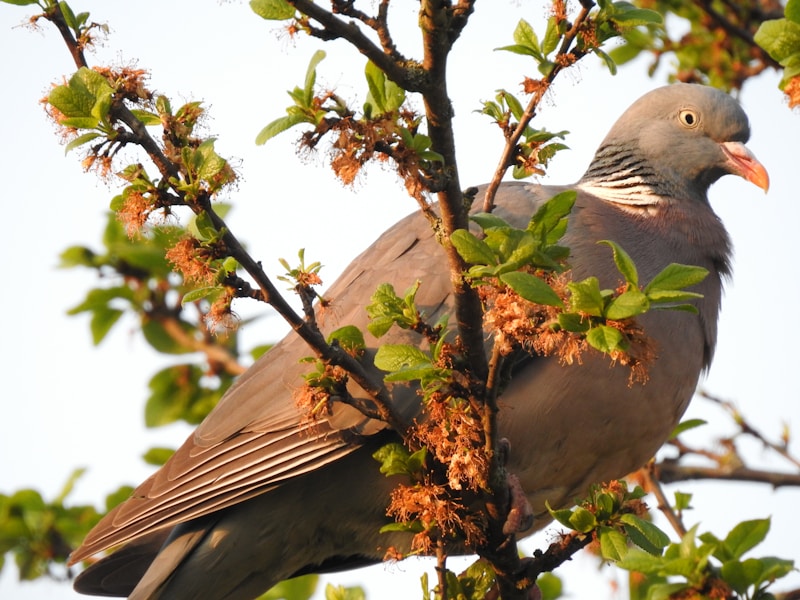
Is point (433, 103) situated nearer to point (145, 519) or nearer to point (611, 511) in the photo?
point (611, 511)

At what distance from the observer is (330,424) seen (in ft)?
11.9

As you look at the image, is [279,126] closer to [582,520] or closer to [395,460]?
[395,460]

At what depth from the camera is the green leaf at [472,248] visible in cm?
238

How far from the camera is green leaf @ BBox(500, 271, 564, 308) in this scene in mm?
2236

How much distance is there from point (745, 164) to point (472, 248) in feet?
8.84

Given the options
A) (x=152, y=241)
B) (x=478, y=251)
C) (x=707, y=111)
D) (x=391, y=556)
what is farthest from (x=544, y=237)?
(x=152, y=241)

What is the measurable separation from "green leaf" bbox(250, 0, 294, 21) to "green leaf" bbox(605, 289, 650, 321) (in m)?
1.01

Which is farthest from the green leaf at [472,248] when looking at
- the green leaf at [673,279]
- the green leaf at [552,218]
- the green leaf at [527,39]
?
the green leaf at [527,39]

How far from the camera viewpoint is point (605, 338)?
2.22m

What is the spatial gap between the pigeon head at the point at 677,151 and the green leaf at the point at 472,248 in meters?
2.29

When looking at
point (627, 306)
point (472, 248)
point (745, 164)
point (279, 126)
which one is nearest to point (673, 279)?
point (627, 306)

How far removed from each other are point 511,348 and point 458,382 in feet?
1.08

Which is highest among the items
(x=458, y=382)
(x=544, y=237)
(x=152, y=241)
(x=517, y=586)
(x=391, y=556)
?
(x=152, y=241)

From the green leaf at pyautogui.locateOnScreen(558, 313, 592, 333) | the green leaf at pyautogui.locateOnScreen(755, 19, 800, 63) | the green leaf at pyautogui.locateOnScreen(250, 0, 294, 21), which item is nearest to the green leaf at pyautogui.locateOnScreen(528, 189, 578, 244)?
the green leaf at pyautogui.locateOnScreen(558, 313, 592, 333)
